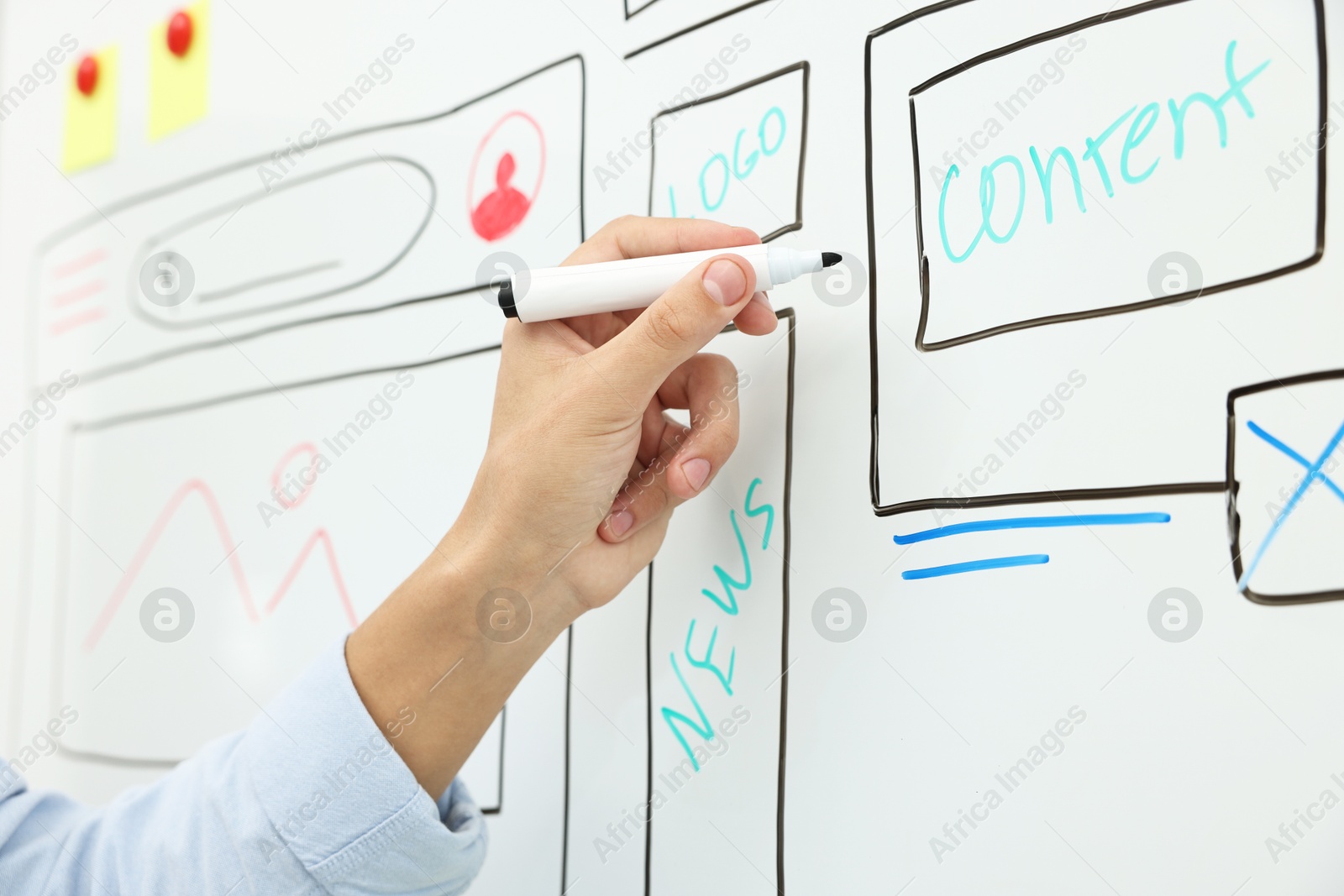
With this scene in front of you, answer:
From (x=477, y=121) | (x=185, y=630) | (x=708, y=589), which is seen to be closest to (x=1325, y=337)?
(x=708, y=589)

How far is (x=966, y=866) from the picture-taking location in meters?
0.38

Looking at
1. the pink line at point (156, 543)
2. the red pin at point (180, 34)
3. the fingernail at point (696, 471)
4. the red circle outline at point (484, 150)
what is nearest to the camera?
the fingernail at point (696, 471)

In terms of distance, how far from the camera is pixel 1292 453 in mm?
329

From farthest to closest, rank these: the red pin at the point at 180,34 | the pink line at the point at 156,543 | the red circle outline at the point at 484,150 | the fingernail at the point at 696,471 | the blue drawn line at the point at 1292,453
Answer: the red pin at the point at 180,34 < the pink line at the point at 156,543 < the red circle outline at the point at 484,150 < the fingernail at the point at 696,471 < the blue drawn line at the point at 1292,453

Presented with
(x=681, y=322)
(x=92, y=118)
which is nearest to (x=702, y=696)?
(x=681, y=322)

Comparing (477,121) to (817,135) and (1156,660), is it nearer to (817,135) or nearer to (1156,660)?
(817,135)

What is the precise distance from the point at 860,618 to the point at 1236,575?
0.15 metres

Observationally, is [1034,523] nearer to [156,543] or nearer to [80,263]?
[156,543]

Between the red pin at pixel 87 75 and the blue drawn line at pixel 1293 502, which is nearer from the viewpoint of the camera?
the blue drawn line at pixel 1293 502

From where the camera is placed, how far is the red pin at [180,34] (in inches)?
32.3

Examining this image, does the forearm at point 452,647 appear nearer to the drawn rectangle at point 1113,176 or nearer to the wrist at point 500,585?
Answer: the wrist at point 500,585

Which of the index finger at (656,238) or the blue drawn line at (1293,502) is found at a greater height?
the index finger at (656,238)

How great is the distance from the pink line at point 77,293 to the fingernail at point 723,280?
0.74 meters

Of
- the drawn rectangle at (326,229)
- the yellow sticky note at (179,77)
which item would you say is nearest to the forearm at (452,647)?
the drawn rectangle at (326,229)
